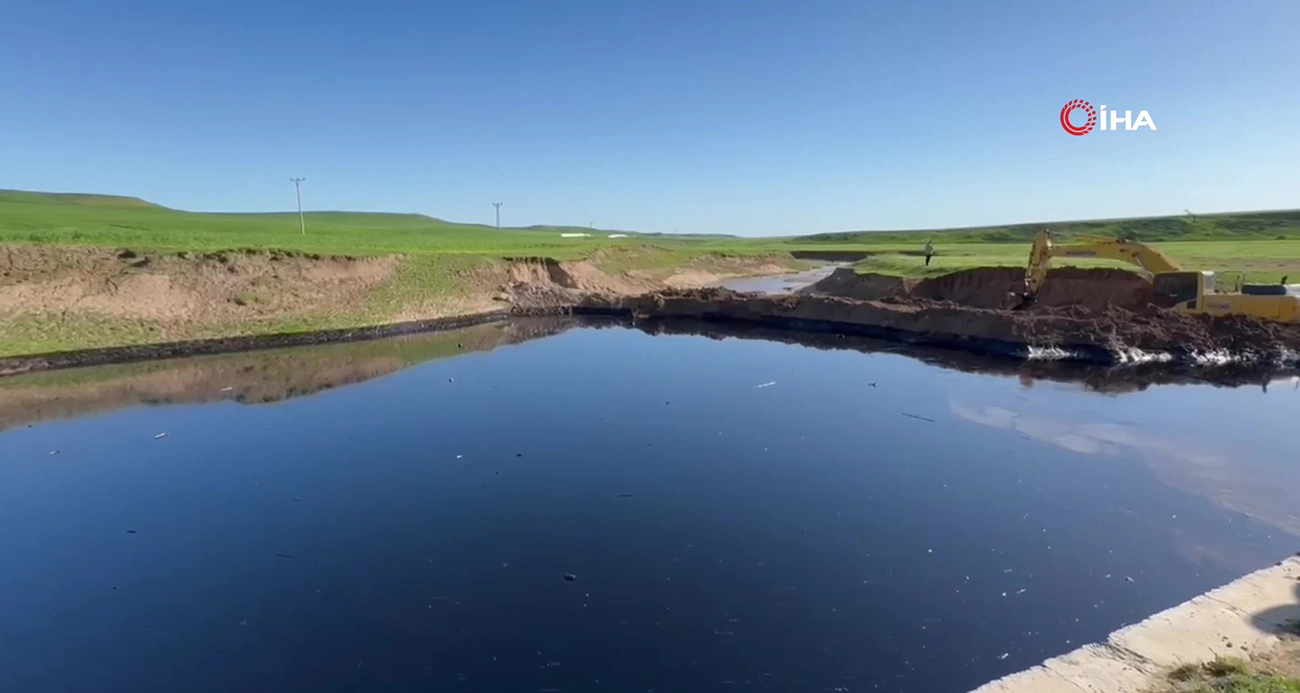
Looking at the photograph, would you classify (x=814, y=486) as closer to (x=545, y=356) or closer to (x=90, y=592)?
(x=90, y=592)

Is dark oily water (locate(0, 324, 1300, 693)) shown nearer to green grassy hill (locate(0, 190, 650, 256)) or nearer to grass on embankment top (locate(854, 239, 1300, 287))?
grass on embankment top (locate(854, 239, 1300, 287))

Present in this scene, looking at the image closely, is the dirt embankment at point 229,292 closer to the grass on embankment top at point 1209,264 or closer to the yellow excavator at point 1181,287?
the grass on embankment top at point 1209,264

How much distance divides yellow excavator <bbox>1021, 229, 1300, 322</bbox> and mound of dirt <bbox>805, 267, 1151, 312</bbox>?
0.91 meters

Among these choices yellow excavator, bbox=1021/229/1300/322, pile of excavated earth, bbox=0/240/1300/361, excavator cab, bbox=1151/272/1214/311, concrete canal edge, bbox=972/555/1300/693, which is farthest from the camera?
excavator cab, bbox=1151/272/1214/311

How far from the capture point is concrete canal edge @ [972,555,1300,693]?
561 centimetres

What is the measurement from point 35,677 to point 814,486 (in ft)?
29.2

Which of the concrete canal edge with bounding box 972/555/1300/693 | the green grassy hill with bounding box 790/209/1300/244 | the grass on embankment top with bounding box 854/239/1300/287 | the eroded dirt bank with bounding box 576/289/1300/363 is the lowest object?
the concrete canal edge with bounding box 972/555/1300/693

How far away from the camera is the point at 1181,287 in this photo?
21.6m

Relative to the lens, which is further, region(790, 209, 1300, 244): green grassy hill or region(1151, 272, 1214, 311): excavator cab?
region(790, 209, 1300, 244): green grassy hill

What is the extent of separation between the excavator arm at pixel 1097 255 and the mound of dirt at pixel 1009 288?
3.56 ft

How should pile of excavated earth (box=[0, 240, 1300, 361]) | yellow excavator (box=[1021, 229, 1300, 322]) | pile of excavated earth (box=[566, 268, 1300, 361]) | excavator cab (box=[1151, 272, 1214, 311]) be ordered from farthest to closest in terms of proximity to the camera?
excavator cab (box=[1151, 272, 1214, 311])
pile of excavated earth (box=[0, 240, 1300, 361])
yellow excavator (box=[1021, 229, 1300, 322])
pile of excavated earth (box=[566, 268, 1300, 361])

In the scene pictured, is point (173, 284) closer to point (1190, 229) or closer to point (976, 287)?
point (976, 287)

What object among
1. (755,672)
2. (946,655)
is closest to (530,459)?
(755,672)

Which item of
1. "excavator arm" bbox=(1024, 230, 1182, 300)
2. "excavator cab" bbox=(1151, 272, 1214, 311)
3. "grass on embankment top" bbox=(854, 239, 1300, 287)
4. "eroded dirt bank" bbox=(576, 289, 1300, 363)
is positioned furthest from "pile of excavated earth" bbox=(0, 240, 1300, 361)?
"grass on embankment top" bbox=(854, 239, 1300, 287)
